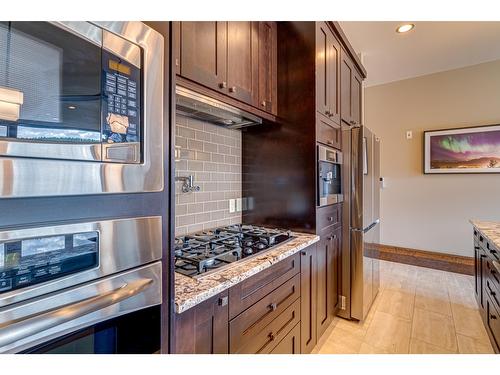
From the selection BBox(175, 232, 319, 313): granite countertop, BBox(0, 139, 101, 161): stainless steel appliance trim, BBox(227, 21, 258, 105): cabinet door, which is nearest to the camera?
BBox(0, 139, 101, 161): stainless steel appliance trim

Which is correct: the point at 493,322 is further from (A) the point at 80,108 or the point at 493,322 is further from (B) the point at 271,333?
(A) the point at 80,108

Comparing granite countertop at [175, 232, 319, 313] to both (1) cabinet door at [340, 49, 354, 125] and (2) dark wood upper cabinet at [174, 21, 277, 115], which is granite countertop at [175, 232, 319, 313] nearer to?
(2) dark wood upper cabinet at [174, 21, 277, 115]

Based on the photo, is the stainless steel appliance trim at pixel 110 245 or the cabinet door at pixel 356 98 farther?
the cabinet door at pixel 356 98

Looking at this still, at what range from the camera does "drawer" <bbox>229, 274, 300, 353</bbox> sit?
1.02 metres

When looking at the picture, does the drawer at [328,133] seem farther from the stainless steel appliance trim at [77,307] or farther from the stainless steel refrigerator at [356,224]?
the stainless steel appliance trim at [77,307]

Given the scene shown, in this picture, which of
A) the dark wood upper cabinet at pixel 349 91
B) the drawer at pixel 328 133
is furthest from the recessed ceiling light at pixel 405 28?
the drawer at pixel 328 133

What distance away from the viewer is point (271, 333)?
1244mm

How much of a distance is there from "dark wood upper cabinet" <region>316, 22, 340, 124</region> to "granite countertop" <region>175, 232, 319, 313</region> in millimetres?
1157

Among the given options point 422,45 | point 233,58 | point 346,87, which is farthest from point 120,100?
point 422,45

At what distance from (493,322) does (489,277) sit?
31 centimetres

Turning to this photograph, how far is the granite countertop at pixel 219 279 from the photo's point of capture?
2.61 ft

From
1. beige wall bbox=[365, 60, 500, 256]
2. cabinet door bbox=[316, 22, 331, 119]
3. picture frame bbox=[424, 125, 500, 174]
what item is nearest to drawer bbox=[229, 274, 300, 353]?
cabinet door bbox=[316, 22, 331, 119]

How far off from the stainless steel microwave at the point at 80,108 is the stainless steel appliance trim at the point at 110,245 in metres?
0.08
